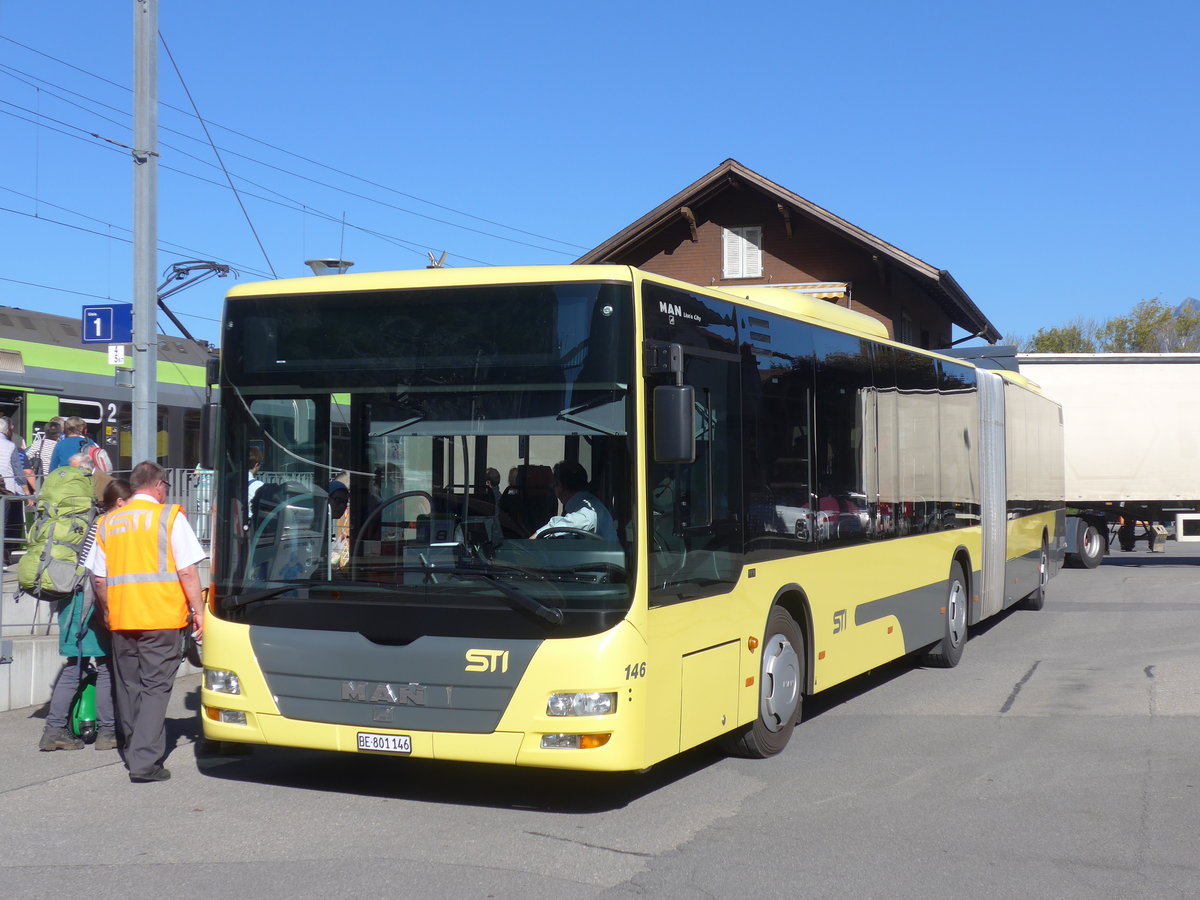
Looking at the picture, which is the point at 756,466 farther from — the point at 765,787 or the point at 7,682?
the point at 7,682

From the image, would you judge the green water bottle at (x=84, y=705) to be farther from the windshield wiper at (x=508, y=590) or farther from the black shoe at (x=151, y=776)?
the windshield wiper at (x=508, y=590)

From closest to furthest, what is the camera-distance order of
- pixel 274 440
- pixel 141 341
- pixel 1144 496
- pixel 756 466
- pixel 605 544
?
pixel 605 544, pixel 274 440, pixel 756 466, pixel 141 341, pixel 1144 496

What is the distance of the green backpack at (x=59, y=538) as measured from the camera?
343 inches

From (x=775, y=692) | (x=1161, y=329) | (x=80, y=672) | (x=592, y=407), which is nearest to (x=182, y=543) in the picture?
(x=80, y=672)

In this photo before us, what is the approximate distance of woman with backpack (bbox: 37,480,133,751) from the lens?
8.40 m

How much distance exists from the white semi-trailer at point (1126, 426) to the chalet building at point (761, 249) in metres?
7.21

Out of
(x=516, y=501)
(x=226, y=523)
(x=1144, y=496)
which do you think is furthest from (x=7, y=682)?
(x=1144, y=496)

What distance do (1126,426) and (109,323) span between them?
18451 mm

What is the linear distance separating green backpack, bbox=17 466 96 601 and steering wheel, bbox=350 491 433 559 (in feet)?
8.42

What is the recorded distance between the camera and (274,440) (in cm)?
718

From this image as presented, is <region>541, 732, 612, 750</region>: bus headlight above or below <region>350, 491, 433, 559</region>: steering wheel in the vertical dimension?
below

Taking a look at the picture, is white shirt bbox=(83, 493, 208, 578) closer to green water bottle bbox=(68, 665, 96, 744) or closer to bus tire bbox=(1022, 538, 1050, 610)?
green water bottle bbox=(68, 665, 96, 744)

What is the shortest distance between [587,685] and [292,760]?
273cm

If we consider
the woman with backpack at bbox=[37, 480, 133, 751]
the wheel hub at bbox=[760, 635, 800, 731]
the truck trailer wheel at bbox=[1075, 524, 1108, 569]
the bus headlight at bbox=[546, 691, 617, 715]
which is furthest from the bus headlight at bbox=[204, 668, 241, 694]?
the truck trailer wheel at bbox=[1075, 524, 1108, 569]
